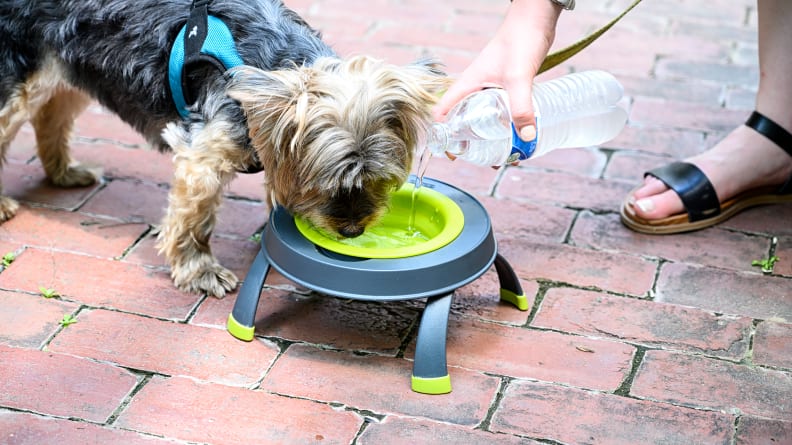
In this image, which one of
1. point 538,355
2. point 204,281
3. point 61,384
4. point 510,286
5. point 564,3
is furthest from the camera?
point 204,281

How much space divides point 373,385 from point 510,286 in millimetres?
706

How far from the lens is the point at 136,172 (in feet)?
14.4

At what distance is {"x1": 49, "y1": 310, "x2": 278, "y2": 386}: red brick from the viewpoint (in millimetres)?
3053

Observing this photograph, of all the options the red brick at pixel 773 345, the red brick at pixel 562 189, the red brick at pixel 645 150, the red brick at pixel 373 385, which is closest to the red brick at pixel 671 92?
the red brick at pixel 645 150

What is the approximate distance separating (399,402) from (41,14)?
6.73ft

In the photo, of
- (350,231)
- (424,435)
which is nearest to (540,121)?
(350,231)

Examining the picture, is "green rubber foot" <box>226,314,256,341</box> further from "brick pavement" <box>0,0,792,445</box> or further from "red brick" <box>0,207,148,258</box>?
"red brick" <box>0,207,148,258</box>

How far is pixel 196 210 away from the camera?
3.41 metres

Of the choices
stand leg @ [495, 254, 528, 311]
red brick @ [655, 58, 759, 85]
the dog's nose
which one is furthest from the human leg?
the dog's nose

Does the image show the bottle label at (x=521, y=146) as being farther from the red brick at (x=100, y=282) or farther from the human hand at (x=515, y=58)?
the red brick at (x=100, y=282)

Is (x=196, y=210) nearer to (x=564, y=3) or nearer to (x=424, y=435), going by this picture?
(x=424, y=435)

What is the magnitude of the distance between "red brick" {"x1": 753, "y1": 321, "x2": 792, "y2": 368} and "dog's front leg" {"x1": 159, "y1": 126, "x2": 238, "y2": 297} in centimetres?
194

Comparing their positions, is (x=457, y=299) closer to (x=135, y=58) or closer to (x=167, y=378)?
(x=167, y=378)

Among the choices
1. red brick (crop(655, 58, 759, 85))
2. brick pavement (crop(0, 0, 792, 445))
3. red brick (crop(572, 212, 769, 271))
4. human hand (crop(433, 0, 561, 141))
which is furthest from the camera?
red brick (crop(655, 58, 759, 85))
